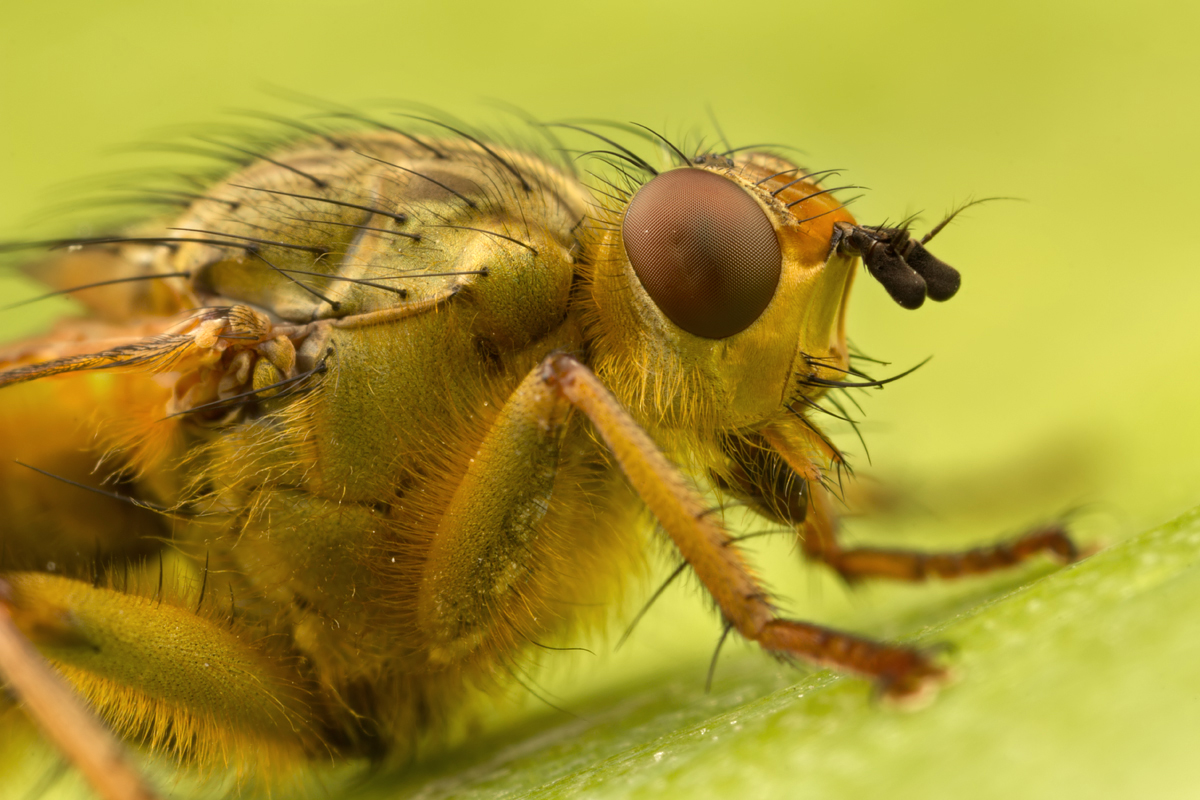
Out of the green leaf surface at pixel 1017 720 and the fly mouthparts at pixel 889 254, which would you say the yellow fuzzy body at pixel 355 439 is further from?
the green leaf surface at pixel 1017 720

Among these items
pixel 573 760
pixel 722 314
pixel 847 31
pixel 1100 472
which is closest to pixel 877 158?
pixel 847 31

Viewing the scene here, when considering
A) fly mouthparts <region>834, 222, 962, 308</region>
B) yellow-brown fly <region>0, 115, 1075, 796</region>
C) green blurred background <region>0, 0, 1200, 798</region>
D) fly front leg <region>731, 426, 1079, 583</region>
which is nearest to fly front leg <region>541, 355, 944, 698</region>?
yellow-brown fly <region>0, 115, 1075, 796</region>

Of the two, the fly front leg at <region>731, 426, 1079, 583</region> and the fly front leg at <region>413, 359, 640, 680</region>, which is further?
the fly front leg at <region>731, 426, 1079, 583</region>

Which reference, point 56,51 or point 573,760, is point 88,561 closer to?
point 573,760

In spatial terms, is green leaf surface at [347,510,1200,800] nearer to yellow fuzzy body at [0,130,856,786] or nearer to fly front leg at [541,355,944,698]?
fly front leg at [541,355,944,698]

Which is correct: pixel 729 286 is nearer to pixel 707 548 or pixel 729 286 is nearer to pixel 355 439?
pixel 707 548

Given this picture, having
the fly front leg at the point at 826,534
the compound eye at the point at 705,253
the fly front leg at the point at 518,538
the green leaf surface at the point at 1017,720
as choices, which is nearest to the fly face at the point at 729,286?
the compound eye at the point at 705,253

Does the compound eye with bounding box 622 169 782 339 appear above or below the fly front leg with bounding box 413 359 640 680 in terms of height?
above

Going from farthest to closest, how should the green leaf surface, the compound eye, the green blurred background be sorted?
1. the compound eye
2. the green blurred background
3. the green leaf surface
